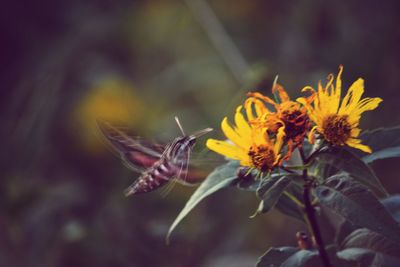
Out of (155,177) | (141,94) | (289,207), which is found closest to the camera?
(155,177)

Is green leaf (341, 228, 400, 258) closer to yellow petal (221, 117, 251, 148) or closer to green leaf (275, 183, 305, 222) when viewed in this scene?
green leaf (275, 183, 305, 222)

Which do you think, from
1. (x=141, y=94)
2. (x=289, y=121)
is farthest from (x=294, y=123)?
(x=141, y=94)

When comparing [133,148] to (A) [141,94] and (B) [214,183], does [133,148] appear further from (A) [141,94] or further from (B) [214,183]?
(A) [141,94]

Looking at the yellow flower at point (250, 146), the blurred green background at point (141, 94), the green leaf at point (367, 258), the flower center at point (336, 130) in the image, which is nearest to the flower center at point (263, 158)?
the yellow flower at point (250, 146)

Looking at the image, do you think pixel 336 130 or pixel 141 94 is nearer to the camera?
pixel 336 130

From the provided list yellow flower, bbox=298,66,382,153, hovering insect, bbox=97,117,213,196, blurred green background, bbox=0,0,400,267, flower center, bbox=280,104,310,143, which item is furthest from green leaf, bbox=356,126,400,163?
blurred green background, bbox=0,0,400,267
